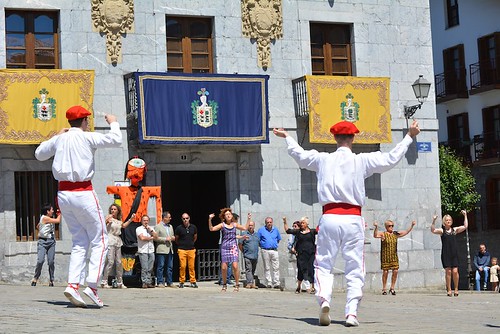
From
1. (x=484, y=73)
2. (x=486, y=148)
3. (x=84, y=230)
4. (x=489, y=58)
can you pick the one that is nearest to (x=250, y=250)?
(x=84, y=230)

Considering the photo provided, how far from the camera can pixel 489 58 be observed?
4675 centimetres

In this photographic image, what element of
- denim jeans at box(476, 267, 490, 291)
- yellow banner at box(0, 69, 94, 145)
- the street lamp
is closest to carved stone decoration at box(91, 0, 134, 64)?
yellow banner at box(0, 69, 94, 145)

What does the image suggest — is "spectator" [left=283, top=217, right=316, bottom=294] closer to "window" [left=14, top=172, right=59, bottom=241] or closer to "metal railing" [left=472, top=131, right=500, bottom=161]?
"window" [left=14, top=172, right=59, bottom=241]

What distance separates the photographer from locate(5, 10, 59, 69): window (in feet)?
87.6

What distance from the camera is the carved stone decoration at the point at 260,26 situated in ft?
94.6

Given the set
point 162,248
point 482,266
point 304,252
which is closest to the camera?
point 162,248

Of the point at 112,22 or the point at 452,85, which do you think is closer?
the point at 112,22

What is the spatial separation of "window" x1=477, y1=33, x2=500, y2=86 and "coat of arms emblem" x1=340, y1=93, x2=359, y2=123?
17.6 meters

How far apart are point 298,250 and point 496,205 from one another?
23.8 meters

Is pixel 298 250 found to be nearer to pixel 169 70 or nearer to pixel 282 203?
pixel 282 203

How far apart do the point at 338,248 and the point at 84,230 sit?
3.31 metres

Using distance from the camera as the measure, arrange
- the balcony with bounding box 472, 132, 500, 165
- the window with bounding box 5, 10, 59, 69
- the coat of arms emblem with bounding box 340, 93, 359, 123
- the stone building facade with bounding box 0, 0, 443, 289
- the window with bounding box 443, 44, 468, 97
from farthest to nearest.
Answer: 1. the window with bounding box 443, 44, 468, 97
2. the balcony with bounding box 472, 132, 500, 165
3. the coat of arms emblem with bounding box 340, 93, 359, 123
4. the stone building facade with bounding box 0, 0, 443, 289
5. the window with bounding box 5, 10, 59, 69

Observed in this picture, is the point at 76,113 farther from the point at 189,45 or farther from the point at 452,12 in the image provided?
the point at 452,12

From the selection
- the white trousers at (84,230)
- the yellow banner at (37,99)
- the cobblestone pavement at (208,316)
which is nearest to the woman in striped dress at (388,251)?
the cobblestone pavement at (208,316)
